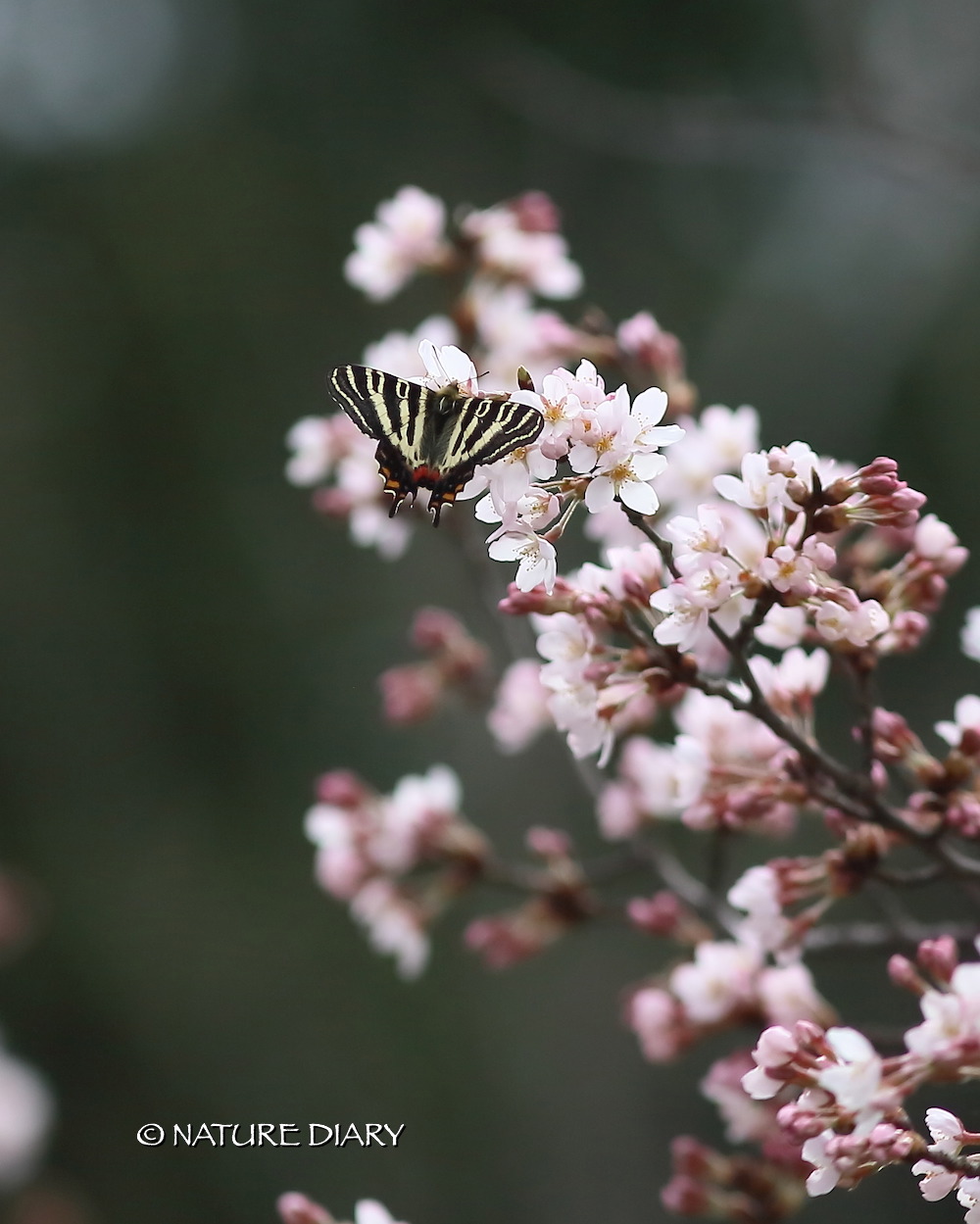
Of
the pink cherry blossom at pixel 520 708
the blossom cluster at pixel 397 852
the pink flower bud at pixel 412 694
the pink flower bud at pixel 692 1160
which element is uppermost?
the pink flower bud at pixel 412 694

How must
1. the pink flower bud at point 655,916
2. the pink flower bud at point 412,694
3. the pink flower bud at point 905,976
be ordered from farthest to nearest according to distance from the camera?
the pink flower bud at point 412,694 < the pink flower bud at point 655,916 < the pink flower bud at point 905,976

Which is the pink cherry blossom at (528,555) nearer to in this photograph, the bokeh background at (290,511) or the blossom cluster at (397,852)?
the blossom cluster at (397,852)

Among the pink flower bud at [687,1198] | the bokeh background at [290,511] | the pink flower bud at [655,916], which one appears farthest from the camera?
the bokeh background at [290,511]

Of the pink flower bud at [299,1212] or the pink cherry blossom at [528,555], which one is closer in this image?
the pink cherry blossom at [528,555]

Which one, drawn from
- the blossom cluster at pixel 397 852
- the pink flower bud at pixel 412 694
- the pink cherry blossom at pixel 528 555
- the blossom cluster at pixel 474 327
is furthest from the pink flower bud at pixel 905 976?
the pink flower bud at pixel 412 694

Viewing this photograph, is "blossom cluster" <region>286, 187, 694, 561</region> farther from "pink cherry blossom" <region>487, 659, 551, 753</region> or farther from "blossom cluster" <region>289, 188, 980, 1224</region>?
"pink cherry blossom" <region>487, 659, 551, 753</region>

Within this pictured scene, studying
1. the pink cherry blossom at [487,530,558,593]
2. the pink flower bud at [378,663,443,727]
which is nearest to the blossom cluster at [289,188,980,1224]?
the pink cherry blossom at [487,530,558,593]

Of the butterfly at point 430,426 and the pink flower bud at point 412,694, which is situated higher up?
the pink flower bud at point 412,694

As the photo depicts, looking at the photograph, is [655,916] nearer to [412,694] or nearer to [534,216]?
[412,694]
